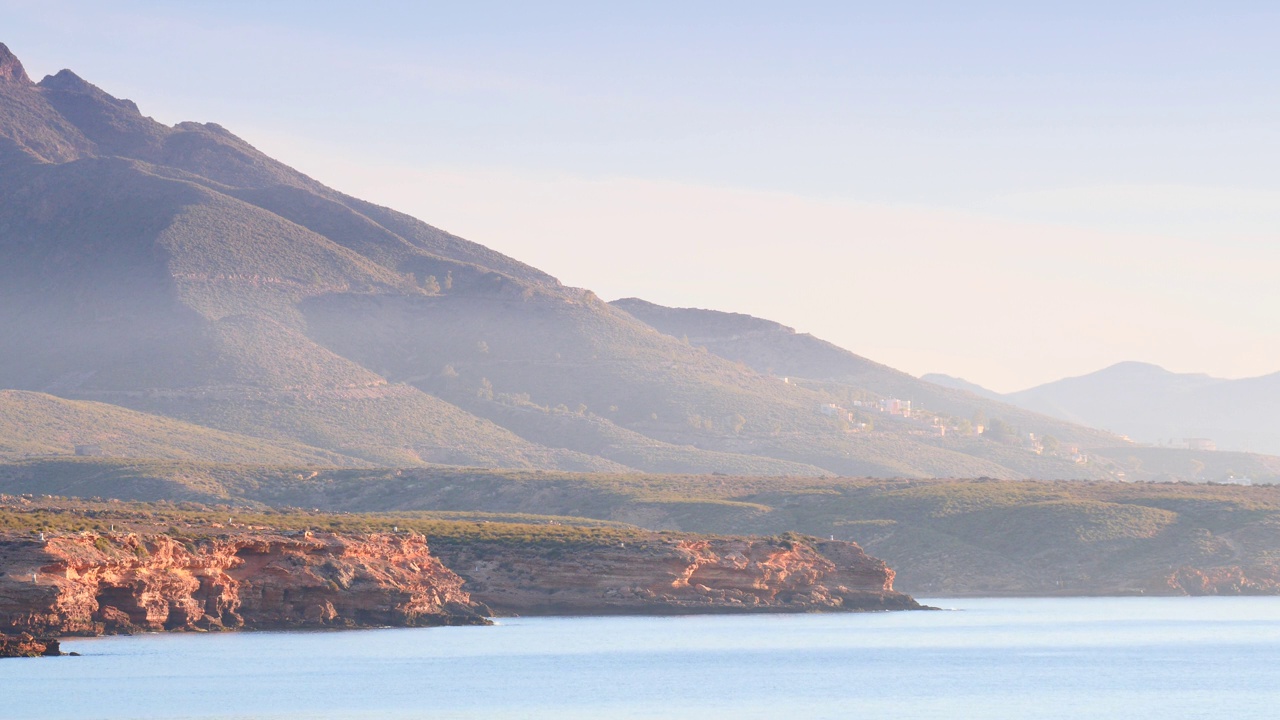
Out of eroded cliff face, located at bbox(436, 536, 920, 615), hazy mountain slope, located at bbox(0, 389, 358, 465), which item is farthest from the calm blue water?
hazy mountain slope, located at bbox(0, 389, 358, 465)

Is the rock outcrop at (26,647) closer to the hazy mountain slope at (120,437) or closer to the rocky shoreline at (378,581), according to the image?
the rocky shoreline at (378,581)

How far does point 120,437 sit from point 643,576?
9735 cm

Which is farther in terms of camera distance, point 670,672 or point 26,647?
point 670,672

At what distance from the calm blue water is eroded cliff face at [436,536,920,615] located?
1.63m

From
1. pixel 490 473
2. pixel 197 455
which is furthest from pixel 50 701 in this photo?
pixel 197 455

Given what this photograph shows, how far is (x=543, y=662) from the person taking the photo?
2685 inches

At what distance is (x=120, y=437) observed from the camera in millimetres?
168875

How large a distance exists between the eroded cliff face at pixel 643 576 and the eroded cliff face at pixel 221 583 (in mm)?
4998

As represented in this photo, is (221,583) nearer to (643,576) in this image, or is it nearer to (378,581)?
(378,581)

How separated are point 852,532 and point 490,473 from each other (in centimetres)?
3816

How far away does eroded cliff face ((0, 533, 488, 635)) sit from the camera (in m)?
60.9

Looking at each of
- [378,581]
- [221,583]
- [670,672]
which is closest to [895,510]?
[378,581]

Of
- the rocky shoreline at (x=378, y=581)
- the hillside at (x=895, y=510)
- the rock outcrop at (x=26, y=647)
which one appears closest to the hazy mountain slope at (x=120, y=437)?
the hillside at (x=895, y=510)

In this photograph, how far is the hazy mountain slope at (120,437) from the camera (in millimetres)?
163625
